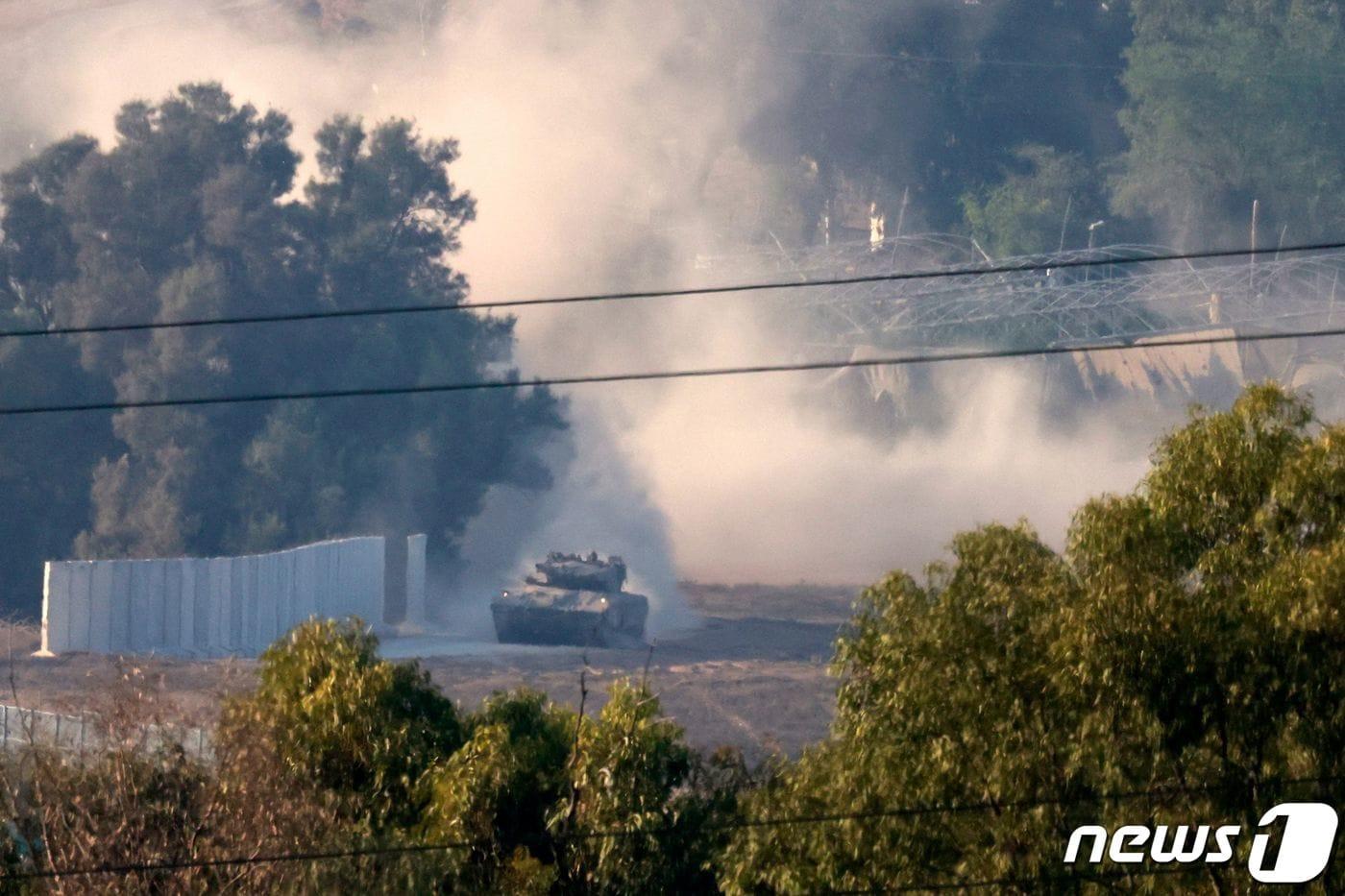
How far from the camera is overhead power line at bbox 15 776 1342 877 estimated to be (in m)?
12.6

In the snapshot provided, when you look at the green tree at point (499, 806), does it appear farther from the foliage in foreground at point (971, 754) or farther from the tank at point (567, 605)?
the tank at point (567, 605)

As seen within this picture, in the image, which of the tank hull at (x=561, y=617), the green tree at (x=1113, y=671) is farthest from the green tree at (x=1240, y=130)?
the green tree at (x=1113, y=671)

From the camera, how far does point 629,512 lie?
89062 millimetres

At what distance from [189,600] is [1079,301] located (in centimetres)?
4685

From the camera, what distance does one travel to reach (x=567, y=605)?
181 ft

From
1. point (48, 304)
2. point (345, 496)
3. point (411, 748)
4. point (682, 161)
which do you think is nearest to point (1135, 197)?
point (682, 161)

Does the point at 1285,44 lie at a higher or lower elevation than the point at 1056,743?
higher

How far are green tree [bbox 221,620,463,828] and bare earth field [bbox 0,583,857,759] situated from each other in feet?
73.3

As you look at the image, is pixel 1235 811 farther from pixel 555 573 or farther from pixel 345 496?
A: pixel 345 496

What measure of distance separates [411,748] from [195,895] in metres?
3.16

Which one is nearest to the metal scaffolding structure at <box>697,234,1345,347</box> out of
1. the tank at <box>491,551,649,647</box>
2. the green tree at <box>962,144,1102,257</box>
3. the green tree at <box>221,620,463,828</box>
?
the green tree at <box>962,144,1102,257</box>

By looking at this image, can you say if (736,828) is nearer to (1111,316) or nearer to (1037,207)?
(1111,316)

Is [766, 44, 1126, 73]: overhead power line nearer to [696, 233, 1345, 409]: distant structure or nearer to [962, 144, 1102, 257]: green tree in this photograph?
[962, 144, 1102, 257]: green tree

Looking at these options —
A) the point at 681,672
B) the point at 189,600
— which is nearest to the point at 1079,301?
the point at 681,672
